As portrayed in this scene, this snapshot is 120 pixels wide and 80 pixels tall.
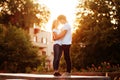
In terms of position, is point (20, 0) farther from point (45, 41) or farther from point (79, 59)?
point (45, 41)

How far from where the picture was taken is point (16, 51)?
39.2m

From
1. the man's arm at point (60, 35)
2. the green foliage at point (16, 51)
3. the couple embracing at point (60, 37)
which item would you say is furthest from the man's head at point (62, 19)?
the green foliage at point (16, 51)

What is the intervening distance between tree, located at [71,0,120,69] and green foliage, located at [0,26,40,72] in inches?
222

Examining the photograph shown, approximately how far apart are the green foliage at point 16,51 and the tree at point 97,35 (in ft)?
18.5

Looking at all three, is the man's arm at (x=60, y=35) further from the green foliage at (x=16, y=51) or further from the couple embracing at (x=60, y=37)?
the green foliage at (x=16, y=51)

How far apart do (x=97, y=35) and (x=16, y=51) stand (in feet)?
31.5

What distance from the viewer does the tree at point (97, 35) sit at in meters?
43.2

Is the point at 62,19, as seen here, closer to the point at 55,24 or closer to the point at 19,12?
the point at 55,24

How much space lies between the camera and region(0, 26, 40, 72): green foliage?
3909 cm

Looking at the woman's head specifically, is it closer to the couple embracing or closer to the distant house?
the couple embracing

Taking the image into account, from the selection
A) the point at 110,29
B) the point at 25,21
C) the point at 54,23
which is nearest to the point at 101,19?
the point at 110,29

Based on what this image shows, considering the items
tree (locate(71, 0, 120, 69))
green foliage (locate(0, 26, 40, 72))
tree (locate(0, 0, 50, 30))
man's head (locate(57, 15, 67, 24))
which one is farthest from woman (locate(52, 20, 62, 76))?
tree (locate(0, 0, 50, 30))

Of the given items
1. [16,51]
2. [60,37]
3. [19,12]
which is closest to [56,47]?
[60,37]

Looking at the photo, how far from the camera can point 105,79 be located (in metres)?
10.3
